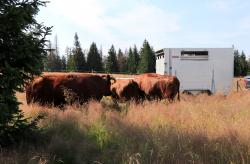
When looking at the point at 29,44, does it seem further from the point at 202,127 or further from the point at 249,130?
the point at 249,130

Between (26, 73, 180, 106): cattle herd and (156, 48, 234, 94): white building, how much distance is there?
377 cm

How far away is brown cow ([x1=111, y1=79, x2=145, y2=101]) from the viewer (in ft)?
60.1

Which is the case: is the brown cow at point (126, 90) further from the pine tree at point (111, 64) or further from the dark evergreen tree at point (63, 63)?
the dark evergreen tree at point (63, 63)

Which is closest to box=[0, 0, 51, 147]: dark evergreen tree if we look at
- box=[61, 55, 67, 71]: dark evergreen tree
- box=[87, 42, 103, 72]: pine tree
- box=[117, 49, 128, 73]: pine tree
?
box=[87, 42, 103, 72]: pine tree

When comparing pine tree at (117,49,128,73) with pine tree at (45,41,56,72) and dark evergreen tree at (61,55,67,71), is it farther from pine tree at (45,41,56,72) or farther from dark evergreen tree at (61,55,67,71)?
pine tree at (45,41,56,72)

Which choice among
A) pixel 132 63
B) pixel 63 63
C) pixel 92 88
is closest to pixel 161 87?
pixel 92 88

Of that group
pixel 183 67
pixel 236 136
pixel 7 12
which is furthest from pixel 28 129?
pixel 183 67

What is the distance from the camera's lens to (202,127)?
859cm

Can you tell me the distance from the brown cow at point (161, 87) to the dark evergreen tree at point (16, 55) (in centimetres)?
1104

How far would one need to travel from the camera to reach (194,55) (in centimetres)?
2352

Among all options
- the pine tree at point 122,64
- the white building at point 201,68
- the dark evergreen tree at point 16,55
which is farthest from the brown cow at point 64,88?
the pine tree at point 122,64

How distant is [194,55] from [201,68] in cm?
79

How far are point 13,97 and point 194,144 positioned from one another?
3254 mm

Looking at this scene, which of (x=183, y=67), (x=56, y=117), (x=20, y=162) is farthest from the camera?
(x=183, y=67)
